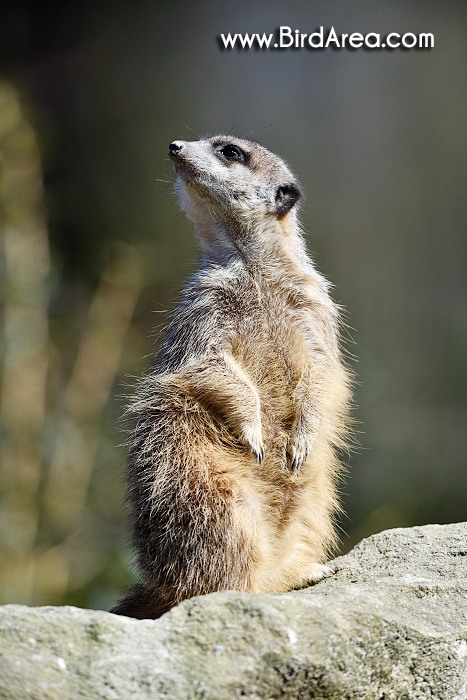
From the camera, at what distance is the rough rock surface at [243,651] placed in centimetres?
163

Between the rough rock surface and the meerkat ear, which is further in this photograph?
the meerkat ear

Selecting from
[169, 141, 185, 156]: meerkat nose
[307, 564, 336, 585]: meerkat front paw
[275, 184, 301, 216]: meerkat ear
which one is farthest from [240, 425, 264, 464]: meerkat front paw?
[169, 141, 185, 156]: meerkat nose

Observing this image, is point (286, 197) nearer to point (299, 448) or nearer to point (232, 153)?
point (232, 153)

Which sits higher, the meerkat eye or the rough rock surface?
the meerkat eye

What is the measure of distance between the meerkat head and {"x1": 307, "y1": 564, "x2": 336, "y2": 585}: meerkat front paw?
39.7 inches

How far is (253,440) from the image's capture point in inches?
99.0

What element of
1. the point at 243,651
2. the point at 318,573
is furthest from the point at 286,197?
the point at 243,651

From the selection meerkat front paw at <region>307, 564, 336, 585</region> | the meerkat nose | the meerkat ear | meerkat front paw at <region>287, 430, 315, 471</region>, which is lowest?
meerkat front paw at <region>307, 564, 336, 585</region>

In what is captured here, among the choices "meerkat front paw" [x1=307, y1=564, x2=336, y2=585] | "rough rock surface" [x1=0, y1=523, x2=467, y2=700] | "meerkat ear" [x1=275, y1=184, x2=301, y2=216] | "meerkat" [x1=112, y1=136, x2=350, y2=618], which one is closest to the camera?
"rough rock surface" [x1=0, y1=523, x2=467, y2=700]

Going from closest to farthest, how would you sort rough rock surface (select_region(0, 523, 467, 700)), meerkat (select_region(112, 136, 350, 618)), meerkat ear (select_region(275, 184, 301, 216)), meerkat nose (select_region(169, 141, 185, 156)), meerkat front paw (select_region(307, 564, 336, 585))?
rough rock surface (select_region(0, 523, 467, 700)), meerkat (select_region(112, 136, 350, 618)), meerkat front paw (select_region(307, 564, 336, 585)), meerkat nose (select_region(169, 141, 185, 156)), meerkat ear (select_region(275, 184, 301, 216))

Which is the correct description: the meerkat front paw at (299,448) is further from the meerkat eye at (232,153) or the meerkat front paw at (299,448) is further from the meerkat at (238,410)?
the meerkat eye at (232,153)

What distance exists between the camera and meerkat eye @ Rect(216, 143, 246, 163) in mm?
2998

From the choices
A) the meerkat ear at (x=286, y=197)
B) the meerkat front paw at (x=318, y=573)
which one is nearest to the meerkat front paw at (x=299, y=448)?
the meerkat front paw at (x=318, y=573)

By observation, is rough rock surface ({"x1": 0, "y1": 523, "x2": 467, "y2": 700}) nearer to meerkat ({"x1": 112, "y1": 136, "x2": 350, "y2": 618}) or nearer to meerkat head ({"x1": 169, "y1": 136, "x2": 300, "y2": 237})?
meerkat ({"x1": 112, "y1": 136, "x2": 350, "y2": 618})
